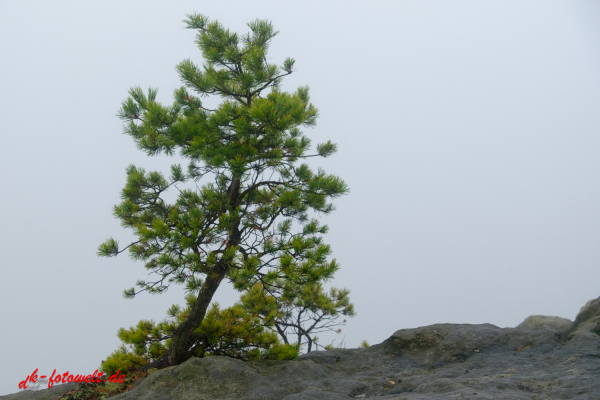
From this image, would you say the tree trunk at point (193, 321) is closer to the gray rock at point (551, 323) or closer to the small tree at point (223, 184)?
the small tree at point (223, 184)

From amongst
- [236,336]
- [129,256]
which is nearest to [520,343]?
[236,336]

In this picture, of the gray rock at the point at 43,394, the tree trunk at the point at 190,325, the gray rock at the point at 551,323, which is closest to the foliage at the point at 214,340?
the tree trunk at the point at 190,325

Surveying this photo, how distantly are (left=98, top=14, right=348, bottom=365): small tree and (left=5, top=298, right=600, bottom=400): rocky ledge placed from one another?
577mm

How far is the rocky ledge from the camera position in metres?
2.31

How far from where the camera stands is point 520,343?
308 centimetres

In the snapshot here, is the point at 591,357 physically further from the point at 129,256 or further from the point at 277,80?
the point at 129,256

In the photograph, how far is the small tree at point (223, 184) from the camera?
316cm

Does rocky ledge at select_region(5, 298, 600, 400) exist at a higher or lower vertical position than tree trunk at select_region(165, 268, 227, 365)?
lower

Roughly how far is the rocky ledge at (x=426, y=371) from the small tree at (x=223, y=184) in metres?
0.58

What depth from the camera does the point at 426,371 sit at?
2.92 metres

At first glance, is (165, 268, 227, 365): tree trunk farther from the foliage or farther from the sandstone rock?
the sandstone rock

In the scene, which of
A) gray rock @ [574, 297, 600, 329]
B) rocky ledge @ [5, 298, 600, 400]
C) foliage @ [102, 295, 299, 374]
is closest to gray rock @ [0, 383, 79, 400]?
rocky ledge @ [5, 298, 600, 400]

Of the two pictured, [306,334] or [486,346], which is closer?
[486,346]

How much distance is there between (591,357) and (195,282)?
2.43 meters
